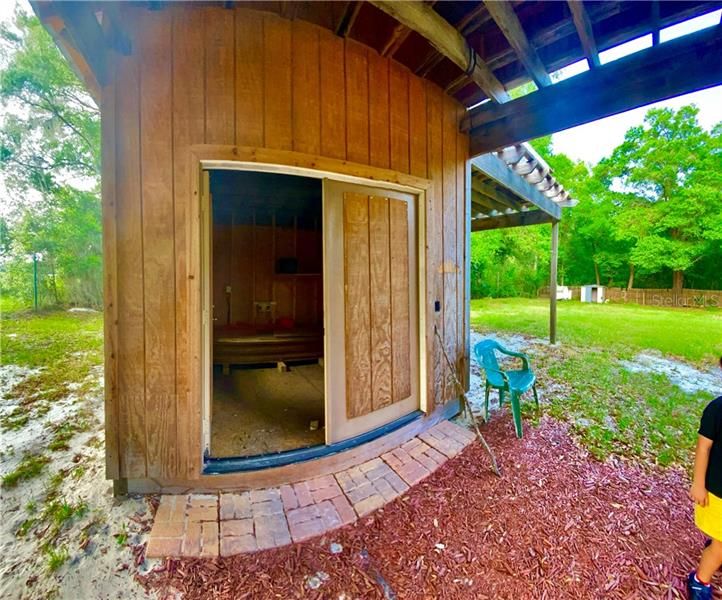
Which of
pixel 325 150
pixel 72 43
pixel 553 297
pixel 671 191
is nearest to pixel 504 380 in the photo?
pixel 325 150

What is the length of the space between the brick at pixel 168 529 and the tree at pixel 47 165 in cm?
767

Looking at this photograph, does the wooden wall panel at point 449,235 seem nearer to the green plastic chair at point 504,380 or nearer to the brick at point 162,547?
the green plastic chair at point 504,380

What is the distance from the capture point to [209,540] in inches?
64.0

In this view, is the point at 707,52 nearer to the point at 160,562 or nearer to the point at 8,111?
the point at 160,562

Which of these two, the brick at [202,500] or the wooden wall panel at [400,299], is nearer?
the brick at [202,500]

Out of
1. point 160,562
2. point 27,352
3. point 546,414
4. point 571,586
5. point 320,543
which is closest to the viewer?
point 571,586

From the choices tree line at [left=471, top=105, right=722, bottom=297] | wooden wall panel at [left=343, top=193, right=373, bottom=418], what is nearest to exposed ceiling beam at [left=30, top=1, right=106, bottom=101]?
wooden wall panel at [left=343, top=193, right=373, bottom=418]

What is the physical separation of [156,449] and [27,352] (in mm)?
5015

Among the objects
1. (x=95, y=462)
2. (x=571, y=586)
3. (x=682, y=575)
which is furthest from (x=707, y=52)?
(x=95, y=462)

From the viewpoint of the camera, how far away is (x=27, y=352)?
5.00 m

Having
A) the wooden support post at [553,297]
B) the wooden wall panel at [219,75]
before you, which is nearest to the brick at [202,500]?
the wooden wall panel at [219,75]

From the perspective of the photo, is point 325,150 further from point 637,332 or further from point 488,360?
point 637,332

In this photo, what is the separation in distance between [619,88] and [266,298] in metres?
4.64

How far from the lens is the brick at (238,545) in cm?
157
